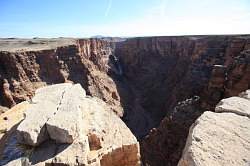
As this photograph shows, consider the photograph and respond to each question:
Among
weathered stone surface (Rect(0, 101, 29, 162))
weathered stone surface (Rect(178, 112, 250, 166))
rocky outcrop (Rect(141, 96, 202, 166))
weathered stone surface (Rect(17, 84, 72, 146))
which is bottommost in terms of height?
rocky outcrop (Rect(141, 96, 202, 166))

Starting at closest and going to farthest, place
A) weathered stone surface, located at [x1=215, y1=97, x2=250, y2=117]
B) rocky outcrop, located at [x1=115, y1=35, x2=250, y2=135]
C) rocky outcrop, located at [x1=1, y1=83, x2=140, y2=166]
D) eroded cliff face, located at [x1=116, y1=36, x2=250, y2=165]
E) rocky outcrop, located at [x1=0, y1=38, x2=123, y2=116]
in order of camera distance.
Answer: weathered stone surface, located at [x1=215, y1=97, x2=250, y2=117], rocky outcrop, located at [x1=1, y1=83, x2=140, y2=166], eroded cliff face, located at [x1=116, y1=36, x2=250, y2=165], rocky outcrop, located at [x1=115, y1=35, x2=250, y2=135], rocky outcrop, located at [x1=0, y1=38, x2=123, y2=116]

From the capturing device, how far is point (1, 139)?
216 inches

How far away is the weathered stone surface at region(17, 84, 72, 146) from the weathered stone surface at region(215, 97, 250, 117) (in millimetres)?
3287

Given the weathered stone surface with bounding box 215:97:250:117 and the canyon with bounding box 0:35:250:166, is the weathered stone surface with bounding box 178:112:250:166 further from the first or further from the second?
the canyon with bounding box 0:35:250:166

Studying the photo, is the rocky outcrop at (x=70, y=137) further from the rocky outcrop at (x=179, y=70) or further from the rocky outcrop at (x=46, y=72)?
the rocky outcrop at (x=46, y=72)

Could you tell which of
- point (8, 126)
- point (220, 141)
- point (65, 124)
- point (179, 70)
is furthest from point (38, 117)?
point (179, 70)

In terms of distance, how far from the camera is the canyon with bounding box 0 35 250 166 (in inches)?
702

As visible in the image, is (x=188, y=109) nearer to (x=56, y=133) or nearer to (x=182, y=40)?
(x=56, y=133)

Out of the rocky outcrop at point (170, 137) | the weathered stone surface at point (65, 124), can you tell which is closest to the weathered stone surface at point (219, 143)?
the weathered stone surface at point (65, 124)

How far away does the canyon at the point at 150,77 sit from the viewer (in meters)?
17.8

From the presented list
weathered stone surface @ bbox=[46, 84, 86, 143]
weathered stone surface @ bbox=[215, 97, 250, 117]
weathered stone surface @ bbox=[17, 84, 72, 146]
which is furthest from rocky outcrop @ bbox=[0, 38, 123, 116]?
weathered stone surface @ bbox=[215, 97, 250, 117]

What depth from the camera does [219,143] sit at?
2881 millimetres

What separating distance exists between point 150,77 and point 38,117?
153 feet

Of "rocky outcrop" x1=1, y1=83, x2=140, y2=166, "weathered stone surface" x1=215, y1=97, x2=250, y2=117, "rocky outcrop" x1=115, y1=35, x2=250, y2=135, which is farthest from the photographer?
"rocky outcrop" x1=115, y1=35, x2=250, y2=135
